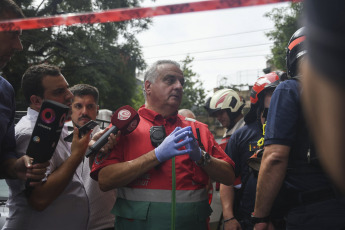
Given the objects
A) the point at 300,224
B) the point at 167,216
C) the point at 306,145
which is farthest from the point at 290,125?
the point at 167,216

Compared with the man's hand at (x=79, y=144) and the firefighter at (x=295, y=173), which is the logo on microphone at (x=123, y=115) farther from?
the firefighter at (x=295, y=173)

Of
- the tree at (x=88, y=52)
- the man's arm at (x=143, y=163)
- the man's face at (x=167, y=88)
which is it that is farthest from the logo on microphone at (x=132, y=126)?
the tree at (x=88, y=52)

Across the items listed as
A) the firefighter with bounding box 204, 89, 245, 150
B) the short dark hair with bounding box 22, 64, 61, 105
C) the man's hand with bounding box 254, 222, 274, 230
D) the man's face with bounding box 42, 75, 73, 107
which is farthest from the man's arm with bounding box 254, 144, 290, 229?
the firefighter with bounding box 204, 89, 245, 150

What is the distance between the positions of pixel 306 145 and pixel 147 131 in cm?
112

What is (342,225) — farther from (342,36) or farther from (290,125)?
(342,36)

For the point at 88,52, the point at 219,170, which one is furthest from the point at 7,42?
the point at 88,52

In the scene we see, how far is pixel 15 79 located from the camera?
1397 centimetres

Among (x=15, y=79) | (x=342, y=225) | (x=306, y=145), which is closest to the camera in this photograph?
(x=342, y=225)

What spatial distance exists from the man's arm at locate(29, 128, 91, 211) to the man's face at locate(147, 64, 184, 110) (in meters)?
0.70

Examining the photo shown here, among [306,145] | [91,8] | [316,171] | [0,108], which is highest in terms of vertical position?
[91,8]

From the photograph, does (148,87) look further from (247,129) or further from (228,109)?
(228,109)

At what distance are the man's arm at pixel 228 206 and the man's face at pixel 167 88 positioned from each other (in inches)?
42.8

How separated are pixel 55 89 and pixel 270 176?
5.78 ft

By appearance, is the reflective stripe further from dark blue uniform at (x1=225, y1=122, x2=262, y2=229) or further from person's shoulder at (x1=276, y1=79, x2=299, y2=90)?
person's shoulder at (x1=276, y1=79, x2=299, y2=90)
